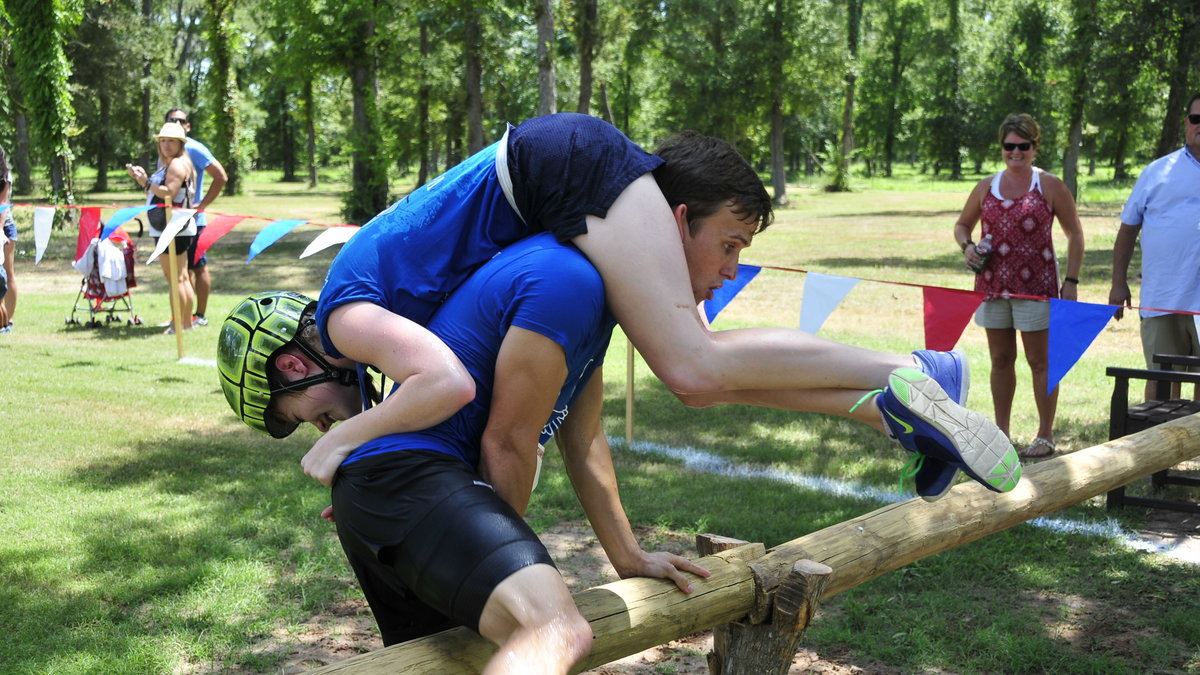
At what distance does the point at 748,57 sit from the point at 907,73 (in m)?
35.0

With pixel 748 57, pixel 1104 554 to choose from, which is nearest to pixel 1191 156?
pixel 1104 554

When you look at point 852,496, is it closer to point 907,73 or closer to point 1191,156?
point 1191,156

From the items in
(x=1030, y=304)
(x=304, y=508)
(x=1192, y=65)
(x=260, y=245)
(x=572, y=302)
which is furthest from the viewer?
(x=1192, y=65)

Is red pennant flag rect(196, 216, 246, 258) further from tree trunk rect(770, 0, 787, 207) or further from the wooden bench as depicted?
tree trunk rect(770, 0, 787, 207)

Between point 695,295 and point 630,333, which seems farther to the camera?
point 695,295

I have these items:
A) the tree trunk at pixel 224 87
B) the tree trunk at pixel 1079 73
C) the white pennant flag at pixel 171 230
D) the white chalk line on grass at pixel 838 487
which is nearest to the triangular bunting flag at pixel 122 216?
the white pennant flag at pixel 171 230

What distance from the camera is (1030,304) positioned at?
244 inches

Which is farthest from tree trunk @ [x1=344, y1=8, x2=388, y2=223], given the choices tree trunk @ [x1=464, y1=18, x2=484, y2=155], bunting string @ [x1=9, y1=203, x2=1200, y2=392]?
bunting string @ [x1=9, y1=203, x2=1200, y2=392]

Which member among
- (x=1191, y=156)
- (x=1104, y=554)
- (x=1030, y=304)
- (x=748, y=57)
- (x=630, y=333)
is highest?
(x=748, y=57)

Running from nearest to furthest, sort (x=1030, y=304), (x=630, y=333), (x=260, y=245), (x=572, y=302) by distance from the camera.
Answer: (x=572, y=302)
(x=630, y=333)
(x=1030, y=304)
(x=260, y=245)

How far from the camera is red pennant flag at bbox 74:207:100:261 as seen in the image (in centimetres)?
962

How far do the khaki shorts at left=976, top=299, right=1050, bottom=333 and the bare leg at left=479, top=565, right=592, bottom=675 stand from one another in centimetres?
512

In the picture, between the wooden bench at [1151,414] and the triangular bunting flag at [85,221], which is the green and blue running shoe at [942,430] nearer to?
the wooden bench at [1151,414]

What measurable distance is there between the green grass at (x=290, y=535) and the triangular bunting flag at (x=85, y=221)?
1.24 metres
